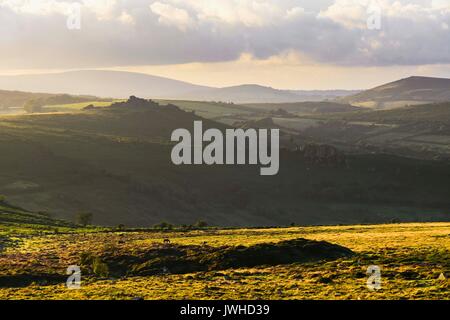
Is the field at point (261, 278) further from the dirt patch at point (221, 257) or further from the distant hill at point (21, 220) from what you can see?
the distant hill at point (21, 220)

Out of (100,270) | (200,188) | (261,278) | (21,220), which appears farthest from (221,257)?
(200,188)

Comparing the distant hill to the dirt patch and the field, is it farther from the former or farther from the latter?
the dirt patch

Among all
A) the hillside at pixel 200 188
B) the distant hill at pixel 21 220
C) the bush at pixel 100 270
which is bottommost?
the hillside at pixel 200 188

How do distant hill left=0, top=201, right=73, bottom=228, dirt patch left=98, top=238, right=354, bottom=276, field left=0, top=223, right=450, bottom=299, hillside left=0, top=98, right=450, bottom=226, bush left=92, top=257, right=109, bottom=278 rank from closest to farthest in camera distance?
field left=0, top=223, right=450, bottom=299 < bush left=92, top=257, right=109, bottom=278 < dirt patch left=98, top=238, right=354, bottom=276 < distant hill left=0, top=201, right=73, bottom=228 < hillside left=0, top=98, right=450, bottom=226

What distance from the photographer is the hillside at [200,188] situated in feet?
442

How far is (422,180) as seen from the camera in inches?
7028

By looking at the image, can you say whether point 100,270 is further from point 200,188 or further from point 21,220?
point 200,188

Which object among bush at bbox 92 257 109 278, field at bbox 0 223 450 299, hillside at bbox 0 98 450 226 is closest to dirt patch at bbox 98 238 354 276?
field at bbox 0 223 450 299

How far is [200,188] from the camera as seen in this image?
16612 cm


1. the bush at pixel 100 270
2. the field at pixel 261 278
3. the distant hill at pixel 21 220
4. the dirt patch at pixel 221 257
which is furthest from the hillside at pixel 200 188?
the bush at pixel 100 270

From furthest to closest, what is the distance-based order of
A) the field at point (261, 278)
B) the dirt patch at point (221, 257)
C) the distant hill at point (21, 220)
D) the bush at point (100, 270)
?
the distant hill at point (21, 220)
the dirt patch at point (221, 257)
the bush at point (100, 270)
the field at point (261, 278)

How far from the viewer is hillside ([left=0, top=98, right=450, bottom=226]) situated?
135 meters
